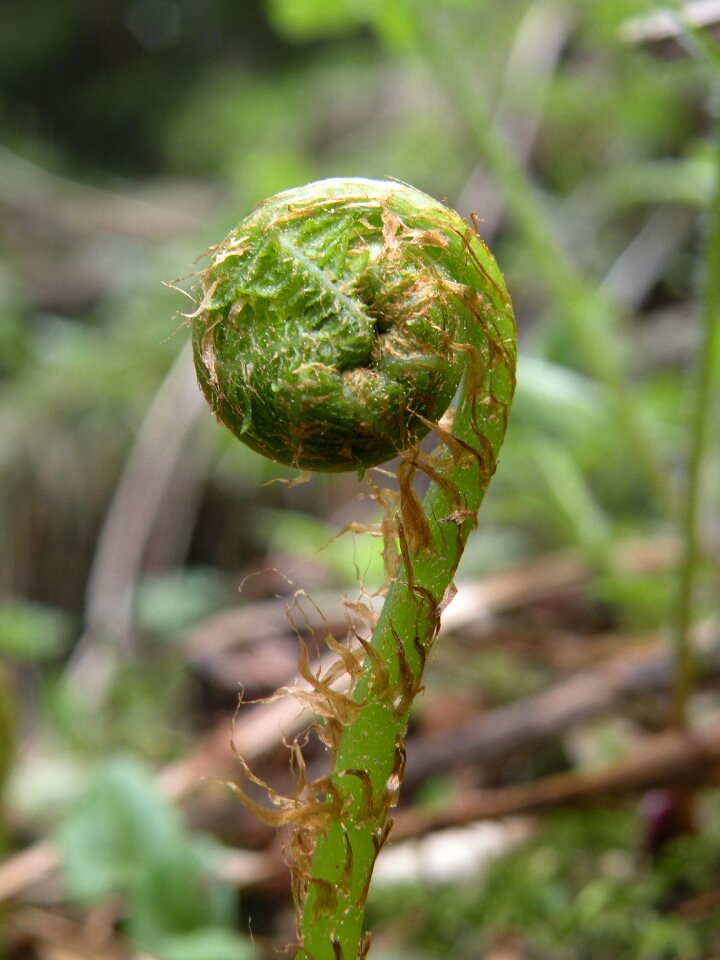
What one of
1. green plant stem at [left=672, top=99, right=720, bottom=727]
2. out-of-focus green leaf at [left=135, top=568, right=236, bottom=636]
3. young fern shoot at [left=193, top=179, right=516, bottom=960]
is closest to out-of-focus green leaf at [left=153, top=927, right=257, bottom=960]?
young fern shoot at [left=193, top=179, right=516, bottom=960]

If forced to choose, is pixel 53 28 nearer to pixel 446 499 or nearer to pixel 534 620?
pixel 534 620

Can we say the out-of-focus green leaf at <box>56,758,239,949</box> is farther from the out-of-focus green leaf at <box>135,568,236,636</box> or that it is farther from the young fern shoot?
the out-of-focus green leaf at <box>135,568,236,636</box>

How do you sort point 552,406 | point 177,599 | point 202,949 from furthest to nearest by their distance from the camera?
point 177,599
point 552,406
point 202,949

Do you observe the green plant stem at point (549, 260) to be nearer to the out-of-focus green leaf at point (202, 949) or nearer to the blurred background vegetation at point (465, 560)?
the blurred background vegetation at point (465, 560)

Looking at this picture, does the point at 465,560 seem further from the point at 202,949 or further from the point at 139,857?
the point at 202,949

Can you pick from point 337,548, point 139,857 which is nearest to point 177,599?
point 337,548

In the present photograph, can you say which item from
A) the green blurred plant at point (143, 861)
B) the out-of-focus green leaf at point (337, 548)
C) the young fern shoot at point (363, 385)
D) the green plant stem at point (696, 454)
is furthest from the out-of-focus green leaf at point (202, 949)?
the out-of-focus green leaf at point (337, 548)
